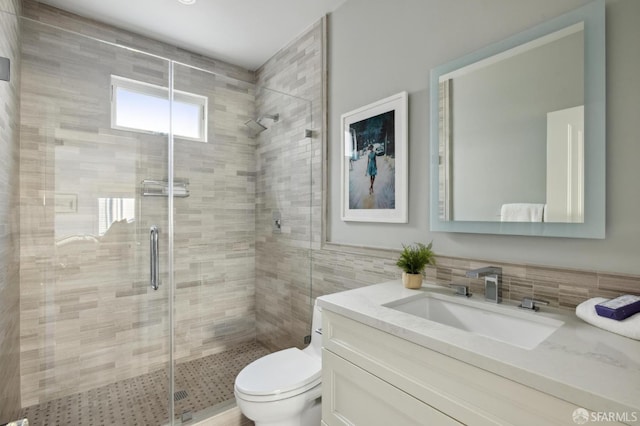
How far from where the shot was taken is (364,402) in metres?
1.07

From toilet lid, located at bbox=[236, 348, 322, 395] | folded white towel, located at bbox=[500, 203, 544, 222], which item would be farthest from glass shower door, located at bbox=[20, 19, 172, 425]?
folded white towel, located at bbox=[500, 203, 544, 222]

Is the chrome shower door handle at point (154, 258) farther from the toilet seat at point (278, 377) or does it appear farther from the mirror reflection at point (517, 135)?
the mirror reflection at point (517, 135)

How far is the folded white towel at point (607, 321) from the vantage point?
797 millimetres

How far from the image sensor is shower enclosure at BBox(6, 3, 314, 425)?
1.80 metres

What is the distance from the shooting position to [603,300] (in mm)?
955

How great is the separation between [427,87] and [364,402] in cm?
144

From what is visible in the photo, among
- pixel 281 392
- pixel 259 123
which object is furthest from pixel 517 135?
pixel 259 123

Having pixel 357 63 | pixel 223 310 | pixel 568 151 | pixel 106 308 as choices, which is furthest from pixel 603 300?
pixel 106 308

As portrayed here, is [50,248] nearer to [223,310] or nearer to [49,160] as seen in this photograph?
[49,160]

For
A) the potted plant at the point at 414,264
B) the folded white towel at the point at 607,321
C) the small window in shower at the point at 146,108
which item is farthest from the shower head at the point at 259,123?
the folded white towel at the point at 607,321

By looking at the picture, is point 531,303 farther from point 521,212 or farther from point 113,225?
point 113,225

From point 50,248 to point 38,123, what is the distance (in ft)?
2.41

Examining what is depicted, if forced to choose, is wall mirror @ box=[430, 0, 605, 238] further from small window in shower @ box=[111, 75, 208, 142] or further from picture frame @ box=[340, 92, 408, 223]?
small window in shower @ box=[111, 75, 208, 142]

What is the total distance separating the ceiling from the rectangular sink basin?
77.1 inches
